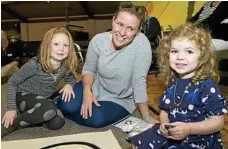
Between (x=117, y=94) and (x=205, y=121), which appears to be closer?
(x=205, y=121)

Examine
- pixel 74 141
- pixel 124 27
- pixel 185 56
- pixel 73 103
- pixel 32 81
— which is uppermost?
pixel 124 27

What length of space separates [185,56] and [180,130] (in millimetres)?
208

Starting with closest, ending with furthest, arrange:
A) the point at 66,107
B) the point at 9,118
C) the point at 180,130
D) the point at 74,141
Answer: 1. the point at 180,130
2. the point at 74,141
3. the point at 9,118
4. the point at 66,107

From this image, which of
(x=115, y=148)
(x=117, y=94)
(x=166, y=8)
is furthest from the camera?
(x=166, y=8)

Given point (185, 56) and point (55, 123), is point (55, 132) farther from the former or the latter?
point (185, 56)

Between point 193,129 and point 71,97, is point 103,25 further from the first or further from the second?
point 193,129

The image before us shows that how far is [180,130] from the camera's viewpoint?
75cm

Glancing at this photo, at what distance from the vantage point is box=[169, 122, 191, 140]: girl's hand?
0.75 m

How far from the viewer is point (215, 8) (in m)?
1.38

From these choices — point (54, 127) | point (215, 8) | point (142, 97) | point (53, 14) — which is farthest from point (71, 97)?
point (53, 14)

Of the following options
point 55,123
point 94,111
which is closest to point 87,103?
point 94,111

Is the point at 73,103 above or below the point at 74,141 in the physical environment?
above

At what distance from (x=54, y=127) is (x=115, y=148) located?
13.3 inches

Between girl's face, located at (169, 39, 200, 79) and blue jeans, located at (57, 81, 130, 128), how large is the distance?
0.50 metres
